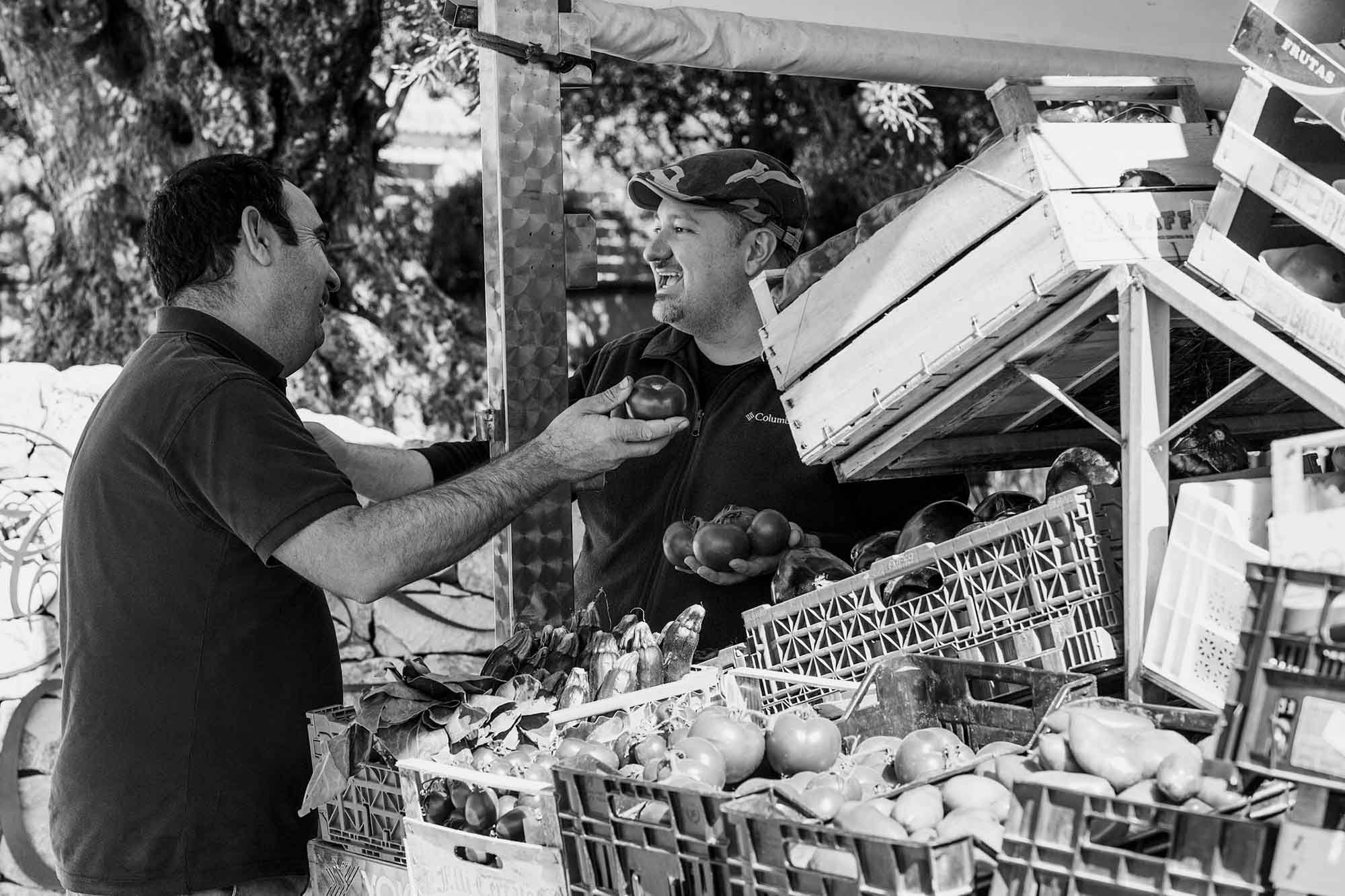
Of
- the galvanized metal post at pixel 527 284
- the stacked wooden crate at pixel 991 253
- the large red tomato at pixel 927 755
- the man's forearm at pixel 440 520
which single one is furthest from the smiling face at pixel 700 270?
the large red tomato at pixel 927 755

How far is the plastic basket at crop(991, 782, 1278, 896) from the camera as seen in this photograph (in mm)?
1295

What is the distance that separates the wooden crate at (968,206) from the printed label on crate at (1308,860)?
108cm

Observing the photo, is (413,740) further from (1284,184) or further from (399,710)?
(1284,184)

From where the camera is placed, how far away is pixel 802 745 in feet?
6.16

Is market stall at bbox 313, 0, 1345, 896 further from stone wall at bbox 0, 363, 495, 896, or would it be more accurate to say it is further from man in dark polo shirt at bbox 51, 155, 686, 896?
stone wall at bbox 0, 363, 495, 896

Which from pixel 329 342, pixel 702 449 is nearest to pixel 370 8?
pixel 329 342

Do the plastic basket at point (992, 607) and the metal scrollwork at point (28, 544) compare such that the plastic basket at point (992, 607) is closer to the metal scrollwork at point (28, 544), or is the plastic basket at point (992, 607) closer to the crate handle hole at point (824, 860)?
the crate handle hole at point (824, 860)

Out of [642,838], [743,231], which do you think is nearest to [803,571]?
[642,838]

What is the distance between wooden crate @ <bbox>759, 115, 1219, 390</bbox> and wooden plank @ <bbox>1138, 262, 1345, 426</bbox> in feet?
0.68

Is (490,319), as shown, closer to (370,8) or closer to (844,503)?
(844,503)

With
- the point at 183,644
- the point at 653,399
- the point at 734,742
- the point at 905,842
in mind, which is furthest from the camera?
the point at 653,399

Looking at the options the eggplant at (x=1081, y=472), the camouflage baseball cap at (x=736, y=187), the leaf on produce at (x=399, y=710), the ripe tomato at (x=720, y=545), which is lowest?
the leaf on produce at (x=399, y=710)

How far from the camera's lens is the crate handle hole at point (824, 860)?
142 cm

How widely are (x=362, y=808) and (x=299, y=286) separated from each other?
0.99 meters
